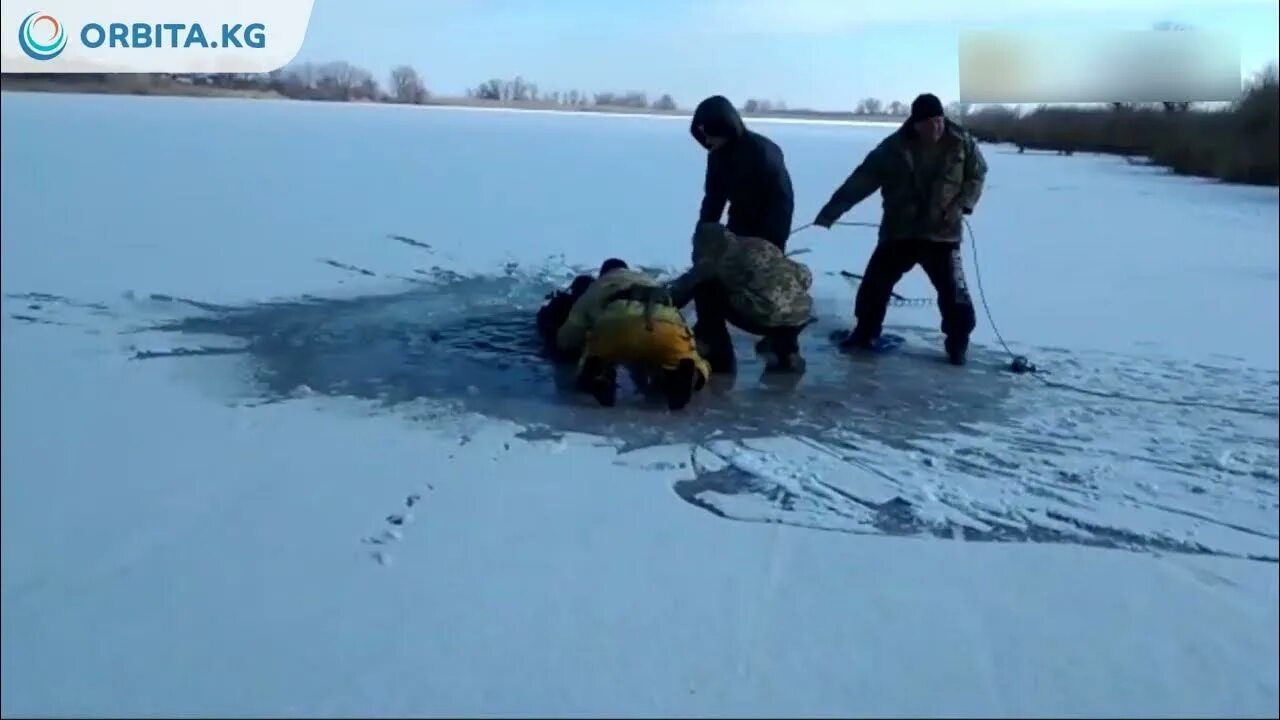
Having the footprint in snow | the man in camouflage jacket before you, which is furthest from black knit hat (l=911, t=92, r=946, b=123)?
the footprint in snow

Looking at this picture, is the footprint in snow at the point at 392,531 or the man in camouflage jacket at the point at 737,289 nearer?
the footprint in snow at the point at 392,531

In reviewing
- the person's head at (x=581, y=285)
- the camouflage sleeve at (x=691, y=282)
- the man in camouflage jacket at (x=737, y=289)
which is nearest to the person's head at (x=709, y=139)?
the man in camouflage jacket at (x=737, y=289)

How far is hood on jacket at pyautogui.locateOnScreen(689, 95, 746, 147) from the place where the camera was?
5.18 m

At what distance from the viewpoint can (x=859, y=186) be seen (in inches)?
222

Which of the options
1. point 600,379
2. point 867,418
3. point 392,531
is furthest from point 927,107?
point 392,531

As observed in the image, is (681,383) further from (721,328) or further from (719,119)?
(719,119)

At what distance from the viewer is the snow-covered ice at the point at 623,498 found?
2.59 meters

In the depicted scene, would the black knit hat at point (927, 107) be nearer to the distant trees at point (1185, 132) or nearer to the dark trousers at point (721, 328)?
the distant trees at point (1185, 132)

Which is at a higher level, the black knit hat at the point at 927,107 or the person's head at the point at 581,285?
the black knit hat at the point at 927,107

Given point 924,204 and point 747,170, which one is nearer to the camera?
point 747,170

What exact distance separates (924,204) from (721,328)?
3.87 ft

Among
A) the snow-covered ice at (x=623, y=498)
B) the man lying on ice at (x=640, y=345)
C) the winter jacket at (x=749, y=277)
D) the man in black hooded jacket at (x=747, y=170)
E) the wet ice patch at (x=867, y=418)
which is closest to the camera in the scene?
the snow-covered ice at (x=623, y=498)

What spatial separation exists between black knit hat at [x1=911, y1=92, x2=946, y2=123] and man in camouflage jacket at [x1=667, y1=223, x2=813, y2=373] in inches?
36.4

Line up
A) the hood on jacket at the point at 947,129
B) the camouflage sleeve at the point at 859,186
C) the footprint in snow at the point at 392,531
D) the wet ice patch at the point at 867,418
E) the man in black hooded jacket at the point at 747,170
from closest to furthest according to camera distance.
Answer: the footprint in snow at the point at 392,531 → the wet ice patch at the point at 867,418 → the man in black hooded jacket at the point at 747,170 → the hood on jacket at the point at 947,129 → the camouflage sleeve at the point at 859,186
